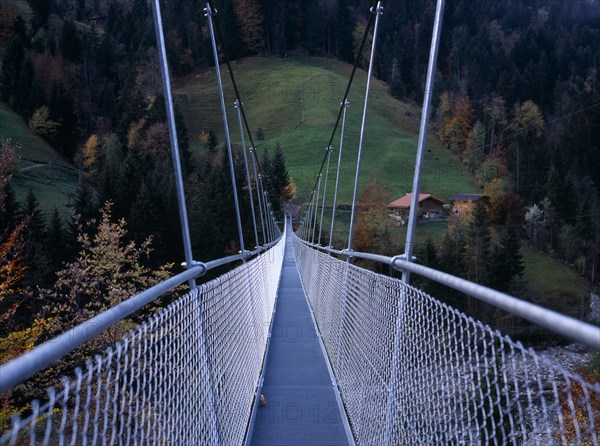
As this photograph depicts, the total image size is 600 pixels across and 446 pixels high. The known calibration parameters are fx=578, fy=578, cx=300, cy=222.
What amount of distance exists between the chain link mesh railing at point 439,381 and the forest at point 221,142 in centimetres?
1011

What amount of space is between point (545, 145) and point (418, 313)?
163ft

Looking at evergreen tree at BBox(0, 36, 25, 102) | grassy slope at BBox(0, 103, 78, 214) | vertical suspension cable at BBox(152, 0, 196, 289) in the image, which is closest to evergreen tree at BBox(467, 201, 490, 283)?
grassy slope at BBox(0, 103, 78, 214)

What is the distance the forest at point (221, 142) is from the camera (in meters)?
19.3

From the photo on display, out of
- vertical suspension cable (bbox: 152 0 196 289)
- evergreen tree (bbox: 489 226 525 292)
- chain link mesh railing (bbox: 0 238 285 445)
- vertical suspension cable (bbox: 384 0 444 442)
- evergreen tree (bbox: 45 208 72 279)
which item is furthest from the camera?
evergreen tree (bbox: 489 226 525 292)

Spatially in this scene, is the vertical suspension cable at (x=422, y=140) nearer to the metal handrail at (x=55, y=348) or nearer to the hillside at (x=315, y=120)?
the metal handrail at (x=55, y=348)

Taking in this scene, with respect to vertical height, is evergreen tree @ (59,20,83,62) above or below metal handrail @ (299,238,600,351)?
above

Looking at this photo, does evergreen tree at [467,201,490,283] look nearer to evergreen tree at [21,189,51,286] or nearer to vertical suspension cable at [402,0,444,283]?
evergreen tree at [21,189,51,286]

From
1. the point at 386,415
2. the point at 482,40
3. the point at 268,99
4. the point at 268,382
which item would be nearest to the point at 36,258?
the point at 268,382

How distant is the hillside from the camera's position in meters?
56.0

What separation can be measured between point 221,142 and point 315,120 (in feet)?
39.0

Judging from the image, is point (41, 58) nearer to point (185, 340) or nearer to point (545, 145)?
point (545, 145)

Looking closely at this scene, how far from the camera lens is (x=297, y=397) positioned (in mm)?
3842

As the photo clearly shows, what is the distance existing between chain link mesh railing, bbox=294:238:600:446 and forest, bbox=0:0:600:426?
10.1 meters

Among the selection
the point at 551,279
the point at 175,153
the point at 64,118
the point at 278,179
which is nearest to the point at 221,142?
the point at 64,118
